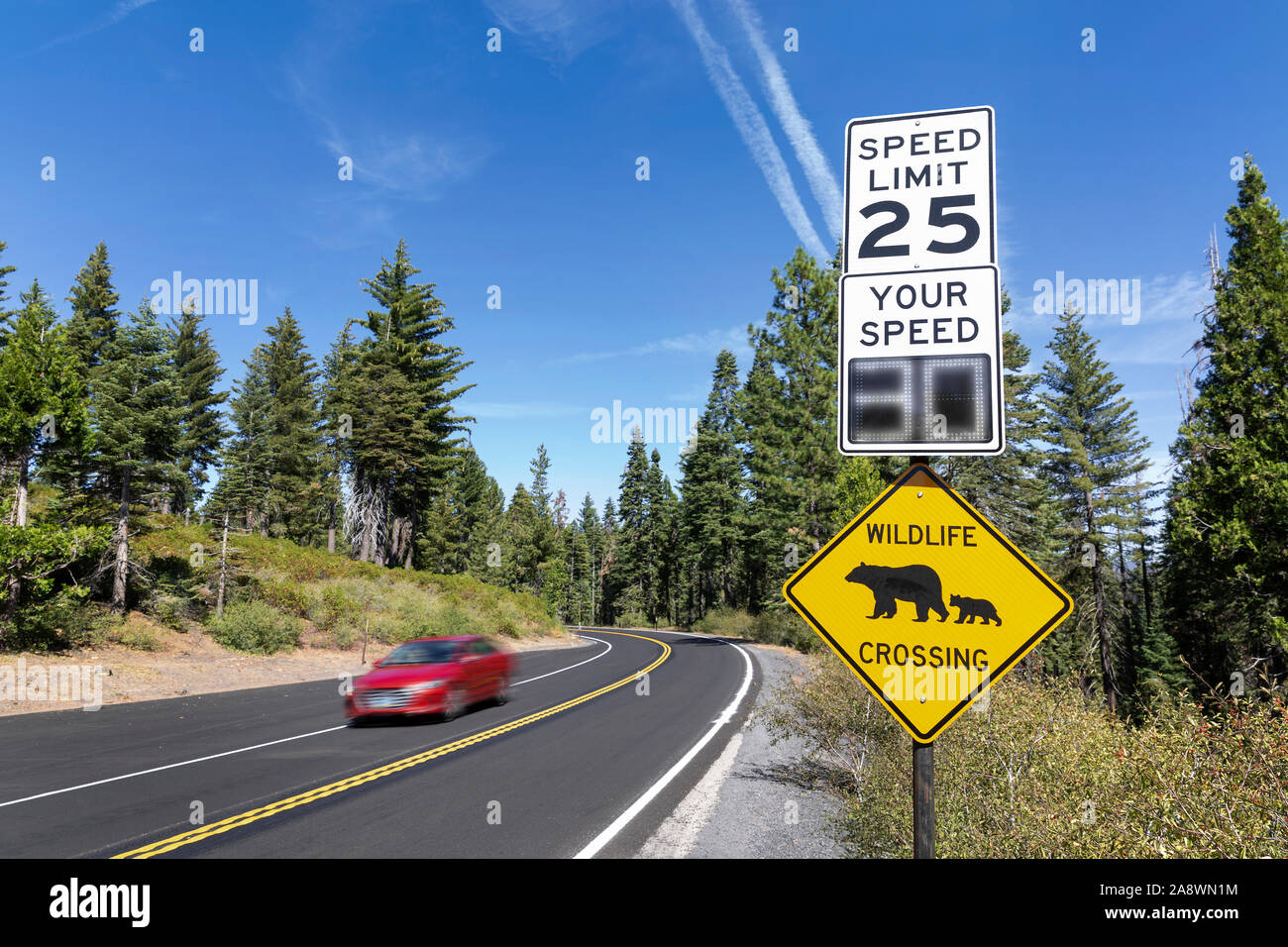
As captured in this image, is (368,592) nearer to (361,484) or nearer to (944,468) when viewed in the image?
(361,484)

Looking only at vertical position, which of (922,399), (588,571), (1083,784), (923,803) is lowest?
(588,571)

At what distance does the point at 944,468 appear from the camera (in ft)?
98.7

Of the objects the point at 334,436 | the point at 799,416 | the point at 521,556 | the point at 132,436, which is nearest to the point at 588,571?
the point at 521,556

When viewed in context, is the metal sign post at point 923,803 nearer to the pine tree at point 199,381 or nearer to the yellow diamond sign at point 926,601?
the yellow diamond sign at point 926,601

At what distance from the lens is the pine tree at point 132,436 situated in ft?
64.0

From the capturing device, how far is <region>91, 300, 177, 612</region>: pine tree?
19.5m

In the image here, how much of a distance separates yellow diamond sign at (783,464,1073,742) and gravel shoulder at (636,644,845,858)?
3.13 metres

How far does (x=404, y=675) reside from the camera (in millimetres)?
12188

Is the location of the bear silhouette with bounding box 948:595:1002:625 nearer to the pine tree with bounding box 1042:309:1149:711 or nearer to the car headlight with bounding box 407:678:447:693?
the car headlight with bounding box 407:678:447:693

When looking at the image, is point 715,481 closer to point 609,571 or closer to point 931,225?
point 609,571

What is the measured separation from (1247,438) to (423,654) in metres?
23.4

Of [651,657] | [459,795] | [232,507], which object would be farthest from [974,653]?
[232,507]
